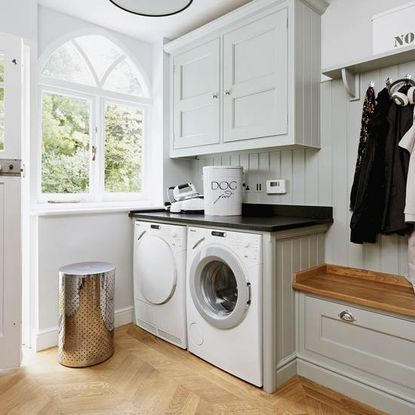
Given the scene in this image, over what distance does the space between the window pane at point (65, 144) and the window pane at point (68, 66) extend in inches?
6.3

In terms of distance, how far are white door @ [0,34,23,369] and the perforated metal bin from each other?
265 mm

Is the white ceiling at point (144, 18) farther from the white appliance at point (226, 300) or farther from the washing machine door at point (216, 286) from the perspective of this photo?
the washing machine door at point (216, 286)

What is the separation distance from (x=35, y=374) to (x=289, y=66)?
2407 millimetres

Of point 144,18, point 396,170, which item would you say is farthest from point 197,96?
point 396,170

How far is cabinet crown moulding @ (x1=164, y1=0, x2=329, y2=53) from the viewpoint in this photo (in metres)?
2.16

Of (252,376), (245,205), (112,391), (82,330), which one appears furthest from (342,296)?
(82,330)

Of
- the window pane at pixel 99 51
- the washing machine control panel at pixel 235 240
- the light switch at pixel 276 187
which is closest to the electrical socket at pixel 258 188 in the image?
the light switch at pixel 276 187

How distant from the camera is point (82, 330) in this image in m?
2.10

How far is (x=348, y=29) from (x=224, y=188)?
1.28 m

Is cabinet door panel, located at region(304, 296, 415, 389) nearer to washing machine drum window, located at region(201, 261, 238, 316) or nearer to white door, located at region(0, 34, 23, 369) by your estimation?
washing machine drum window, located at region(201, 261, 238, 316)

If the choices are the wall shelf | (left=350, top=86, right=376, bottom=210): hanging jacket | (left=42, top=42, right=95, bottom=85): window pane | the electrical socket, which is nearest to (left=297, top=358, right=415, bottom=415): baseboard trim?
(left=350, top=86, right=376, bottom=210): hanging jacket

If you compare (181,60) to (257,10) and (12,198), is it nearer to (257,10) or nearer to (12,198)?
(257,10)

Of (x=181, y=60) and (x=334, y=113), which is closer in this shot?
(x=334, y=113)

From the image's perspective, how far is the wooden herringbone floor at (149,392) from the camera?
170 centimetres
